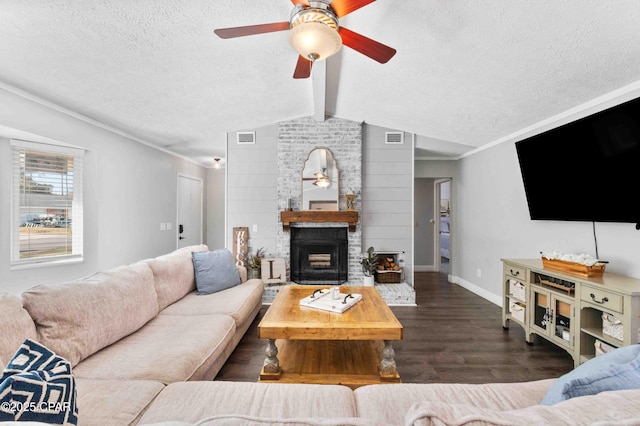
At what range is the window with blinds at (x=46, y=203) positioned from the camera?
9.84 feet

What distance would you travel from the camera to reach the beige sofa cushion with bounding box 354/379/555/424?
1.14 meters

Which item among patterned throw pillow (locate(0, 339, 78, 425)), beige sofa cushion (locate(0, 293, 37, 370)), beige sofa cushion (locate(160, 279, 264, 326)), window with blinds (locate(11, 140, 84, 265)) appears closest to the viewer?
patterned throw pillow (locate(0, 339, 78, 425))

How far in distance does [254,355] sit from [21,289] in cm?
249

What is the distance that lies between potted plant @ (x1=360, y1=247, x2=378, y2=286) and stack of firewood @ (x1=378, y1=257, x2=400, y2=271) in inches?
6.0

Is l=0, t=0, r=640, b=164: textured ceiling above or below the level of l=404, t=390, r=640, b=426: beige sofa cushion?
above

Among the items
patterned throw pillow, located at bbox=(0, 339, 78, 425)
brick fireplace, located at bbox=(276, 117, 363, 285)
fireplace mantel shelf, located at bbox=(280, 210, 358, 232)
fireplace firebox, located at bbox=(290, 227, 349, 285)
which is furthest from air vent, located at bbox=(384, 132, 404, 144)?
patterned throw pillow, located at bbox=(0, 339, 78, 425)

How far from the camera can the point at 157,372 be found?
1.58 m

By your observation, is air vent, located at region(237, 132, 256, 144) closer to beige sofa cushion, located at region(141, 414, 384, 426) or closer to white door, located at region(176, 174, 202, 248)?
white door, located at region(176, 174, 202, 248)

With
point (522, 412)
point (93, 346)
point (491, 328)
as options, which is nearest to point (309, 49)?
point (522, 412)

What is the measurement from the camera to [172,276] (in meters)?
2.78

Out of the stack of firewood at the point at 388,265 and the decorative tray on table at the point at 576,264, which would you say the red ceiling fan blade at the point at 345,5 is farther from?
the stack of firewood at the point at 388,265

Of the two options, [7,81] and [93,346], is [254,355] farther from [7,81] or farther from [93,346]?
[7,81]

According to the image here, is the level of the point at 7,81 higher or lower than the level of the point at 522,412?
higher

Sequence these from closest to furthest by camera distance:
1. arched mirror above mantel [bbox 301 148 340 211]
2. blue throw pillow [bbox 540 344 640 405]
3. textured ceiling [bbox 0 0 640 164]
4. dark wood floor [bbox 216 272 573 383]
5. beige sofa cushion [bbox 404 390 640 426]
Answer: beige sofa cushion [bbox 404 390 640 426] < blue throw pillow [bbox 540 344 640 405] < textured ceiling [bbox 0 0 640 164] < dark wood floor [bbox 216 272 573 383] < arched mirror above mantel [bbox 301 148 340 211]
